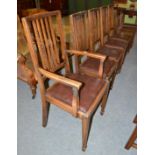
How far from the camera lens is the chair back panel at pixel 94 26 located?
193cm

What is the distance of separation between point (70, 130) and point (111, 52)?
1.19 m

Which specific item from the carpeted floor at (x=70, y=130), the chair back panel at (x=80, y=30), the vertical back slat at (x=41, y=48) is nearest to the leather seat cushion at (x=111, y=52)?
the chair back panel at (x=80, y=30)

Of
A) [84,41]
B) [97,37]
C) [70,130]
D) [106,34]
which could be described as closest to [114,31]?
[106,34]

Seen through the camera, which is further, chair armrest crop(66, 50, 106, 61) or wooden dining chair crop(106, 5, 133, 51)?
wooden dining chair crop(106, 5, 133, 51)

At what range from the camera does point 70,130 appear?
1632 millimetres

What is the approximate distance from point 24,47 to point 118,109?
1.50 meters

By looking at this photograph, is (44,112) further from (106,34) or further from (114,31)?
(114,31)

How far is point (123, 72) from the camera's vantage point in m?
2.67

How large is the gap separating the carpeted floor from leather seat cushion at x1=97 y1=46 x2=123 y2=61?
1.70 feet

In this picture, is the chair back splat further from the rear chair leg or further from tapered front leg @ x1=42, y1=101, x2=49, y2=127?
the rear chair leg

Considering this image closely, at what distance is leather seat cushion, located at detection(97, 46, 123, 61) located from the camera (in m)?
2.13

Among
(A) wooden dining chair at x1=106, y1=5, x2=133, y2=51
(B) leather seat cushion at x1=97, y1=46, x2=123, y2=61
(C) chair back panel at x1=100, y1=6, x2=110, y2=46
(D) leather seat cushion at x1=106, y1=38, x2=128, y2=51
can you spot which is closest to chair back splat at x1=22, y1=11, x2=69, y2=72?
(B) leather seat cushion at x1=97, y1=46, x2=123, y2=61
